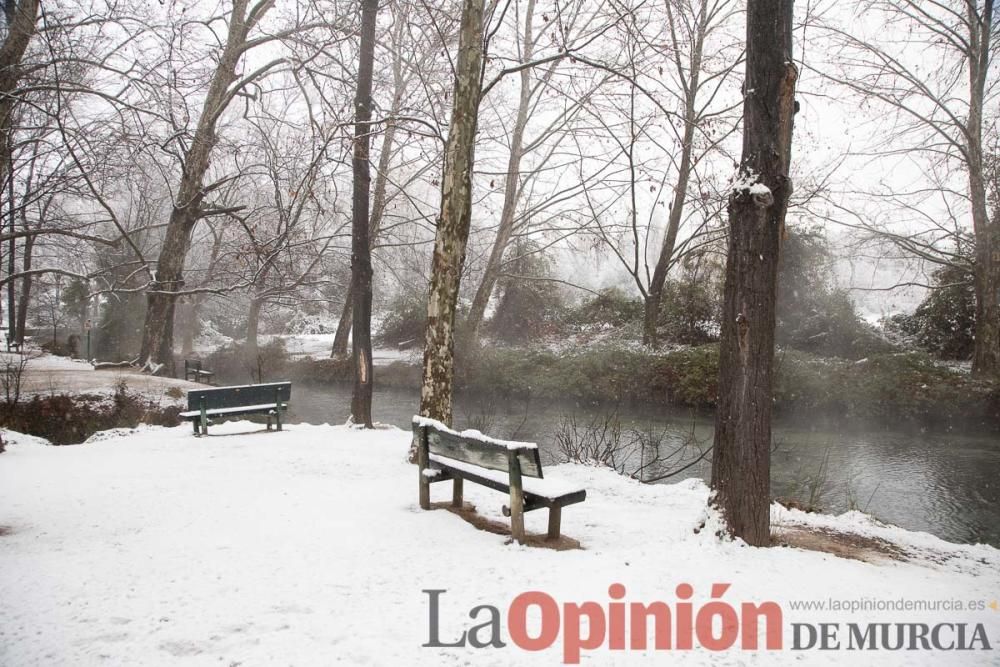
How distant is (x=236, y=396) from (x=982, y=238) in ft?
50.4

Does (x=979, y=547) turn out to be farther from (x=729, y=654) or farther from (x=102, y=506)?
(x=102, y=506)

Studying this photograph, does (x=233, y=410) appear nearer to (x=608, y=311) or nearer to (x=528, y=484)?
(x=528, y=484)

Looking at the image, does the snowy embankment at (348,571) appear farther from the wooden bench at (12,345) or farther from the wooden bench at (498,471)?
the wooden bench at (12,345)

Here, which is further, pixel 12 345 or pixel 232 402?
pixel 12 345

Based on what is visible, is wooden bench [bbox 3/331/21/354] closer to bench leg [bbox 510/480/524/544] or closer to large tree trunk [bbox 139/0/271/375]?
large tree trunk [bbox 139/0/271/375]

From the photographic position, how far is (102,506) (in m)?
5.44

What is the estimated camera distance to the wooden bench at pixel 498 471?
184 inches

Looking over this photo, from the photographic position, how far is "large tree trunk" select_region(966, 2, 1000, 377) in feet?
43.9

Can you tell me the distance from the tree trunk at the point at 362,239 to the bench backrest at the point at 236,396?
1.31 m

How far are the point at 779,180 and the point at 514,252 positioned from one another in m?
17.8

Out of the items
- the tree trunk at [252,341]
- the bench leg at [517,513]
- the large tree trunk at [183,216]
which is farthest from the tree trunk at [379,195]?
the bench leg at [517,513]

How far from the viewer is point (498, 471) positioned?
5.11 m

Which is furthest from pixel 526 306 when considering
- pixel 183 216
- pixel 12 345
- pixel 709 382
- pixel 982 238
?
pixel 12 345

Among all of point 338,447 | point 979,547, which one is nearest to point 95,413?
point 338,447
